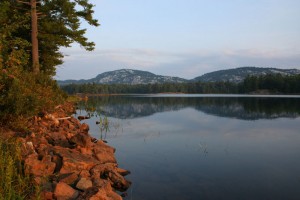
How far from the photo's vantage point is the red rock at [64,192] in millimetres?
6980

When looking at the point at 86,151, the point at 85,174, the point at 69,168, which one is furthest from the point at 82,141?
the point at 85,174

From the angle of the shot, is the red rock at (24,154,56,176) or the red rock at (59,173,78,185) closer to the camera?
the red rock at (59,173,78,185)

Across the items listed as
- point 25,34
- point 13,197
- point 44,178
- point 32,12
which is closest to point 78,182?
point 44,178

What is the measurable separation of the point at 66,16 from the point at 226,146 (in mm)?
18758

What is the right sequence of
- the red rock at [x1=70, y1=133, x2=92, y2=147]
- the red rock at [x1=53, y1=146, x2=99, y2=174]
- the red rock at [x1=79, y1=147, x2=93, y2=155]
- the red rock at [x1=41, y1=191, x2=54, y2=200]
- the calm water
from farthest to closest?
the red rock at [x1=70, y1=133, x2=92, y2=147] < the red rock at [x1=79, y1=147, x2=93, y2=155] < the calm water < the red rock at [x1=53, y1=146, x2=99, y2=174] < the red rock at [x1=41, y1=191, x2=54, y2=200]

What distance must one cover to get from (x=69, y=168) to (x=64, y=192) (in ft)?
6.71

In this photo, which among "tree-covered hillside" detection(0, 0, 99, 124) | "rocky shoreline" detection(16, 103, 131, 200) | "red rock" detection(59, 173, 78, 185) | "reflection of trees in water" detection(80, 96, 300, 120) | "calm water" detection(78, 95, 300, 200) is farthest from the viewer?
"reflection of trees in water" detection(80, 96, 300, 120)

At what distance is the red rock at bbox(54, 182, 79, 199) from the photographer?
698 centimetres

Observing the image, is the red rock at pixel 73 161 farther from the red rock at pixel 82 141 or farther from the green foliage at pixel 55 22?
the green foliage at pixel 55 22

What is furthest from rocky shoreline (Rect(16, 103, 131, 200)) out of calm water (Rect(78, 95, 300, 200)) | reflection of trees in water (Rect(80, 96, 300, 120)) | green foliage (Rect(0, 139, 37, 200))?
reflection of trees in water (Rect(80, 96, 300, 120))

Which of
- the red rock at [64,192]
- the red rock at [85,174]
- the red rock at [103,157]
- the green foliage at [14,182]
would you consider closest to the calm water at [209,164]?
the red rock at [103,157]

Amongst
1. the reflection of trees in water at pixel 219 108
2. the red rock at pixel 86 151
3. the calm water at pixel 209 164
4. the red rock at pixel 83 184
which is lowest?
the calm water at pixel 209 164

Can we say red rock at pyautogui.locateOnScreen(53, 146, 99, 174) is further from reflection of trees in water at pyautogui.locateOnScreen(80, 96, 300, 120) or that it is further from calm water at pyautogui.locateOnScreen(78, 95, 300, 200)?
reflection of trees in water at pyautogui.locateOnScreen(80, 96, 300, 120)

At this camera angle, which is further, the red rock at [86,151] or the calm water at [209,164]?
the red rock at [86,151]
